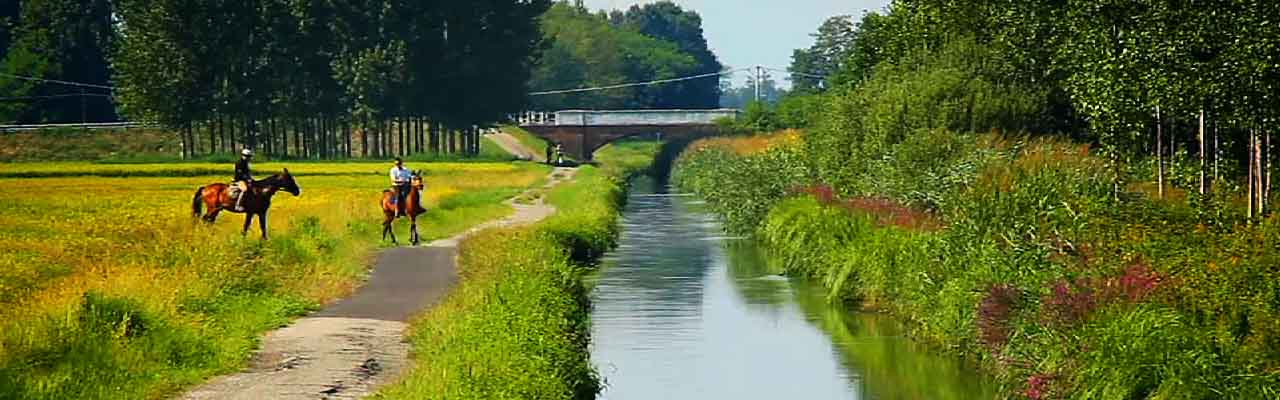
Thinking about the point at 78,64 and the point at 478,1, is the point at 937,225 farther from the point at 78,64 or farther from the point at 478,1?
the point at 78,64

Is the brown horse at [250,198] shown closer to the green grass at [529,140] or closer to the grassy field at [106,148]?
the grassy field at [106,148]

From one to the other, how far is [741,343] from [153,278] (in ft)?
32.2

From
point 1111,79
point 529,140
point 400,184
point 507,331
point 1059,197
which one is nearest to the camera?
point 507,331

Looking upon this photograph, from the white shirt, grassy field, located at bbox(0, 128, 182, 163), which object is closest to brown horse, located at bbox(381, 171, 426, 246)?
the white shirt

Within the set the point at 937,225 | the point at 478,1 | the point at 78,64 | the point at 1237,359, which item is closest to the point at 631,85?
the point at 78,64

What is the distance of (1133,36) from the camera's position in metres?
35.0

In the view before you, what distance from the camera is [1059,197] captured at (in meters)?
32.0

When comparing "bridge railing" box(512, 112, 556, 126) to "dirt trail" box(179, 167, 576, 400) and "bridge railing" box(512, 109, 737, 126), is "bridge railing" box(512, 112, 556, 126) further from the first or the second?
"dirt trail" box(179, 167, 576, 400)

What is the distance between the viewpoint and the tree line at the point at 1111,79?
31547 mm

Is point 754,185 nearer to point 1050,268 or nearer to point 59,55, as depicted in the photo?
point 1050,268

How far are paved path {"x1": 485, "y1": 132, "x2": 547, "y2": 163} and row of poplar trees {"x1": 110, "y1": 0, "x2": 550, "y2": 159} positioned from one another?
19.2 m

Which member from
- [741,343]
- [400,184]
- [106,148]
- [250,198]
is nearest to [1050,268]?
[741,343]

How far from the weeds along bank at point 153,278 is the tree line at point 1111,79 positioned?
1225cm

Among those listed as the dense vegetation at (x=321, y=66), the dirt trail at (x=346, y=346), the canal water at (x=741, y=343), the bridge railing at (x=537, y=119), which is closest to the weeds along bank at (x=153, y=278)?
the dirt trail at (x=346, y=346)
